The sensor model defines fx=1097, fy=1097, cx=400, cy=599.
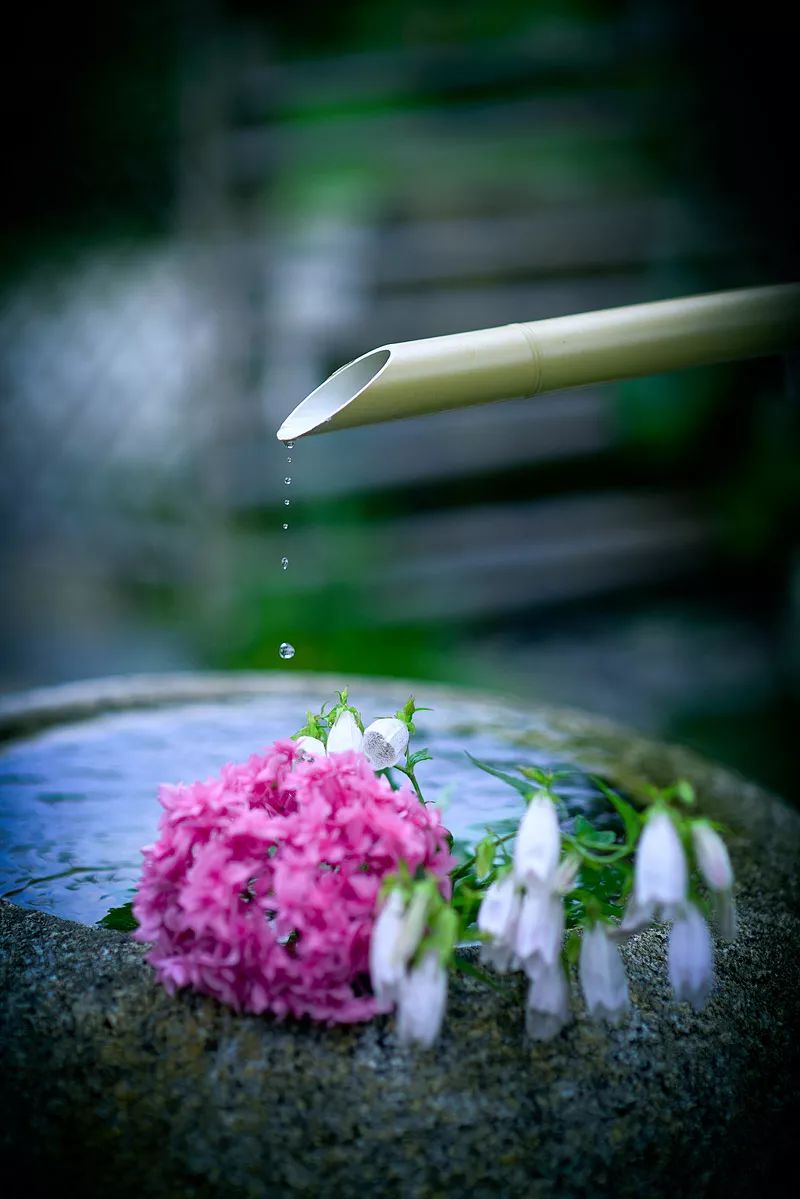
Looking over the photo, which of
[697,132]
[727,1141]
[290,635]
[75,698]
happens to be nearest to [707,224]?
[697,132]

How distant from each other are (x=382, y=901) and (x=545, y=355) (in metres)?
0.57

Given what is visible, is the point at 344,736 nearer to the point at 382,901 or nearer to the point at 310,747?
the point at 310,747

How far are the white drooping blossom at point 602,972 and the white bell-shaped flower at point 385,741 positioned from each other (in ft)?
1.01

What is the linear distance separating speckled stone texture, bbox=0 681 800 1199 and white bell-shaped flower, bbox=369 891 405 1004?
0.15 m

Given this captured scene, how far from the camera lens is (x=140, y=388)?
220 inches

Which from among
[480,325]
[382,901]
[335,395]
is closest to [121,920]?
[382,901]

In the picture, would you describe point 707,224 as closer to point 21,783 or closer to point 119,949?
point 21,783

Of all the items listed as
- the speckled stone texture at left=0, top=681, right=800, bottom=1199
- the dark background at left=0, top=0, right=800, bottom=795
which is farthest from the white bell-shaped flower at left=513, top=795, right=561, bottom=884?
the dark background at left=0, top=0, right=800, bottom=795

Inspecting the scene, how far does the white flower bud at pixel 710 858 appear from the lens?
99cm

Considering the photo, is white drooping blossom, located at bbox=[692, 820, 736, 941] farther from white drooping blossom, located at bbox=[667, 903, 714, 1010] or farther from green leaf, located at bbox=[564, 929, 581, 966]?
green leaf, located at bbox=[564, 929, 581, 966]

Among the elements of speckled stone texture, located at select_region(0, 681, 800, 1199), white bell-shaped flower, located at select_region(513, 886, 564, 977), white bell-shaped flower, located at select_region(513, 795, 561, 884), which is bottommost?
speckled stone texture, located at select_region(0, 681, 800, 1199)

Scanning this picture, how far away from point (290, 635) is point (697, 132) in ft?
9.15

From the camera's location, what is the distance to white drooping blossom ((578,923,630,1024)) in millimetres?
1043

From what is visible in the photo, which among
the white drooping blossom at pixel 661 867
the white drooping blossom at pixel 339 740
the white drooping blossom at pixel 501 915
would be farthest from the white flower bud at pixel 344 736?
the white drooping blossom at pixel 661 867
